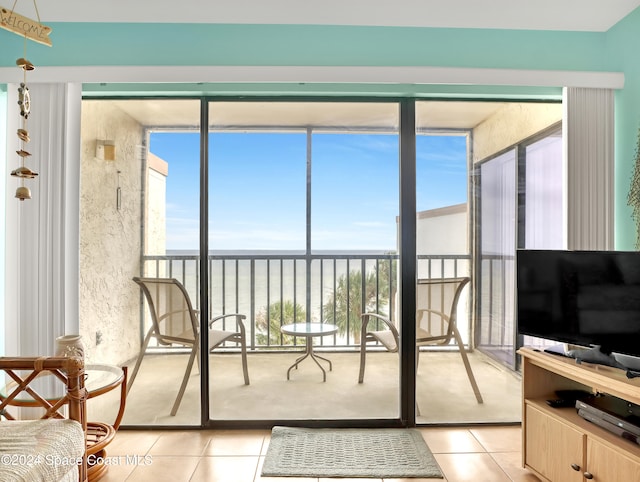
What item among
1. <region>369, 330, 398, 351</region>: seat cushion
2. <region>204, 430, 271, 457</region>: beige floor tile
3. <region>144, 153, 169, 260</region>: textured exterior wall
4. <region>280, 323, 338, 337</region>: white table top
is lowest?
<region>204, 430, 271, 457</region>: beige floor tile

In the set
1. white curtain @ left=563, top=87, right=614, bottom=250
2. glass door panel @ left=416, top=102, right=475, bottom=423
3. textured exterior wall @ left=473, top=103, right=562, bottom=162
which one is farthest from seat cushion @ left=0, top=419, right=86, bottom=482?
white curtain @ left=563, top=87, right=614, bottom=250

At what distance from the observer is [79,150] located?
8.47 feet

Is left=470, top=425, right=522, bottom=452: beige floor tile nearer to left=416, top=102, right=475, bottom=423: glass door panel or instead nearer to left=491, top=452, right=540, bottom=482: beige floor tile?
left=491, top=452, right=540, bottom=482: beige floor tile

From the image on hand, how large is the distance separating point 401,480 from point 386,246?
139 centimetres

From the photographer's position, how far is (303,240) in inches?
111

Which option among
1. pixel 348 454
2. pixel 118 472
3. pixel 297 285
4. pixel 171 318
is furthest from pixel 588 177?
pixel 118 472

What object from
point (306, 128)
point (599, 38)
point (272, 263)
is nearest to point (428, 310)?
point (272, 263)

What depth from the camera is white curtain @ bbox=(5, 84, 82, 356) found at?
8.10 feet

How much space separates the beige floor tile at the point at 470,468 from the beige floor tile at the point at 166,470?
4.59ft

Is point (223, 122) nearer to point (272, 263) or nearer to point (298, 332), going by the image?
point (272, 263)

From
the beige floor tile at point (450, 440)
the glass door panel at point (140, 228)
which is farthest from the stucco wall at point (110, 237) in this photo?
the beige floor tile at point (450, 440)

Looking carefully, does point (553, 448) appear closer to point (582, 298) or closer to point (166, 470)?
point (582, 298)

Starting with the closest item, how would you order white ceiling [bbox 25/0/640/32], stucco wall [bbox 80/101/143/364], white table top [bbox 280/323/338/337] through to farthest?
white ceiling [bbox 25/0/640/32] → stucco wall [bbox 80/101/143/364] → white table top [bbox 280/323/338/337]

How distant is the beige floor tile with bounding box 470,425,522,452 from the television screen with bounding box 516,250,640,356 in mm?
779
